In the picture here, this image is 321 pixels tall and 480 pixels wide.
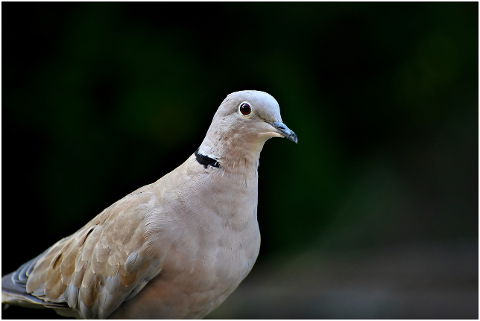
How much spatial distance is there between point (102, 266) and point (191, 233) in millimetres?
301

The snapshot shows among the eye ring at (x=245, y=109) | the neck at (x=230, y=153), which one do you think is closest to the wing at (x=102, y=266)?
the neck at (x=230, y=153)

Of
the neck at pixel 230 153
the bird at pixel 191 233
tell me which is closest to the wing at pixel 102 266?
the bird at pixel 191 233

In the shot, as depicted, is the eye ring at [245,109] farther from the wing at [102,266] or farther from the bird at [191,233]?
the wing at [102,266]

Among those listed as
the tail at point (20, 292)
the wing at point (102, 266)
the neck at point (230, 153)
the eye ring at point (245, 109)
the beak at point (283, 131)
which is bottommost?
the tail at point (20, 292)

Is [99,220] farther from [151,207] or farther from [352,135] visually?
[352,135]

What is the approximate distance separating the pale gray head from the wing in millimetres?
254

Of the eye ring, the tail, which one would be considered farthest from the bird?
the tail

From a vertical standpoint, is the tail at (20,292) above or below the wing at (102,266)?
below

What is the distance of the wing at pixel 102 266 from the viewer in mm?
1348

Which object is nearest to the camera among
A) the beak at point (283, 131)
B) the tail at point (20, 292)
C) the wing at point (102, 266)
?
the beak at point (283, 131)

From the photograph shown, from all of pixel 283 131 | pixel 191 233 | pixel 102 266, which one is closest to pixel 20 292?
pixel 102 266

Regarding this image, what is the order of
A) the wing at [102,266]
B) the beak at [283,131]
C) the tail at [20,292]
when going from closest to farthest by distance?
1. the beak at [283,131]
2. the wing at [102,266]
3. the tail at [20,292]

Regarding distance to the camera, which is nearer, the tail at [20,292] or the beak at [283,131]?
the beak at [283,131]

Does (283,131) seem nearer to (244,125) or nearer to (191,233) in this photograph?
(244,125)
